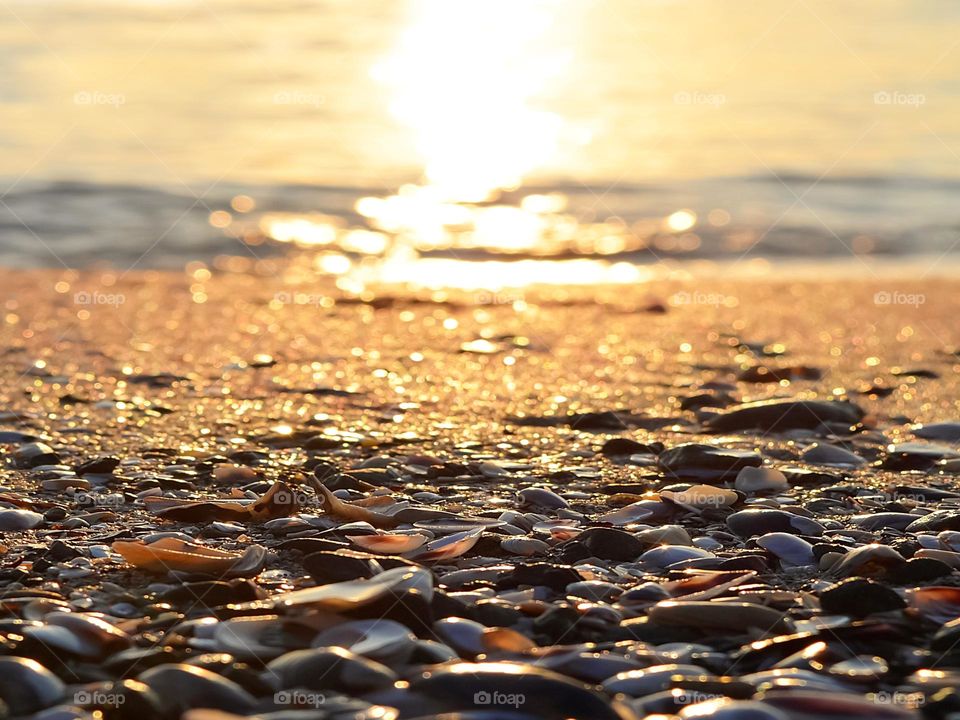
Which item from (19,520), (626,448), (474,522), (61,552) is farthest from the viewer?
(626,448)

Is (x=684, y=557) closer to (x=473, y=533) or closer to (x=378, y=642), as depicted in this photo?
(x=473, y=533)

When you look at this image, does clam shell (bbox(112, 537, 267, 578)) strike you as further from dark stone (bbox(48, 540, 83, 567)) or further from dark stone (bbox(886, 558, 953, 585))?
dark stone (bbox(886, 558, 953, 585))

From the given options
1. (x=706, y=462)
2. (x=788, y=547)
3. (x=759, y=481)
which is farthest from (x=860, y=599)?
(x=706, y=462)

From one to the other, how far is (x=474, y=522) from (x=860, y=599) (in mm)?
962

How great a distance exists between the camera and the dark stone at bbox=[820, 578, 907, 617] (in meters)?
2.12

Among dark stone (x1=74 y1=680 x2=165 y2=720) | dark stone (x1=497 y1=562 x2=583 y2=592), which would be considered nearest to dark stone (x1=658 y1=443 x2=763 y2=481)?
dark stone (x1=497 y1=562 x2=583 y2=592)

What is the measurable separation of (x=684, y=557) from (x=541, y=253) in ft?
25.7

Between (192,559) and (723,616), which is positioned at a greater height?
(192,559)

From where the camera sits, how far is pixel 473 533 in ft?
8.38

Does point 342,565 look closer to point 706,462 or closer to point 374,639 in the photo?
point 374,639

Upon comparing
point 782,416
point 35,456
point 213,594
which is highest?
point 35,456

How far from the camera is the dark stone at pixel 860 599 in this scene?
2119 mm

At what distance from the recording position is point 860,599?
213 cm

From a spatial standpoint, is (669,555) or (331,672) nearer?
(331,672)
